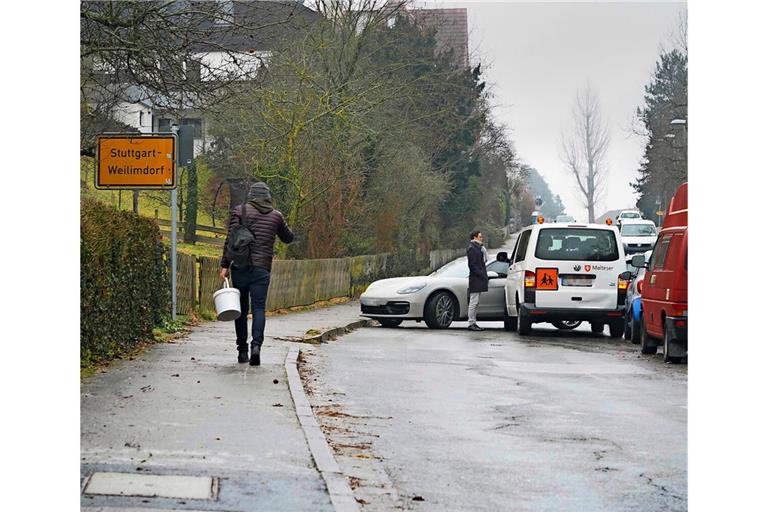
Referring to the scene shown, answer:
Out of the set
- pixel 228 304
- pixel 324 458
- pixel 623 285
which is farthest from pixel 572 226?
pixel 324 458

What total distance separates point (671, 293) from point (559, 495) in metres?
8.03

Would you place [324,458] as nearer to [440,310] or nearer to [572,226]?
[572,226]

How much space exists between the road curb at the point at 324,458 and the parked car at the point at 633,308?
28.0 feet

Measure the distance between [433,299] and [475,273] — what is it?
1.21m

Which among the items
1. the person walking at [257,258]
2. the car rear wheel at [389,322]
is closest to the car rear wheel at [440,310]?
the car rear wheel at [389,322]

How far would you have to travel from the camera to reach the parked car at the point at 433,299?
2289cm

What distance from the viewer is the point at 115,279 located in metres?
13.0

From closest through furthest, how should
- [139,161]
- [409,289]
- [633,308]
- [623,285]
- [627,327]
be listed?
[139,161] < [633,308] < [623,285] < [627,327] < [409,289]

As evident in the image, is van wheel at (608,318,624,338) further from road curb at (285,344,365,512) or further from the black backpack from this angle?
road curb at (285,344,365,512)

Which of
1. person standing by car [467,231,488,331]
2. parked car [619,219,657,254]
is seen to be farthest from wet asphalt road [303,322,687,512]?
parked car [619,219,657,254]

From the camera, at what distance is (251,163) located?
3077 cm

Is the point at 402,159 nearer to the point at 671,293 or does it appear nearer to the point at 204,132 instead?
the point at 204,132

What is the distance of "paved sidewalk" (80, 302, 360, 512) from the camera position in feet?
22.6
